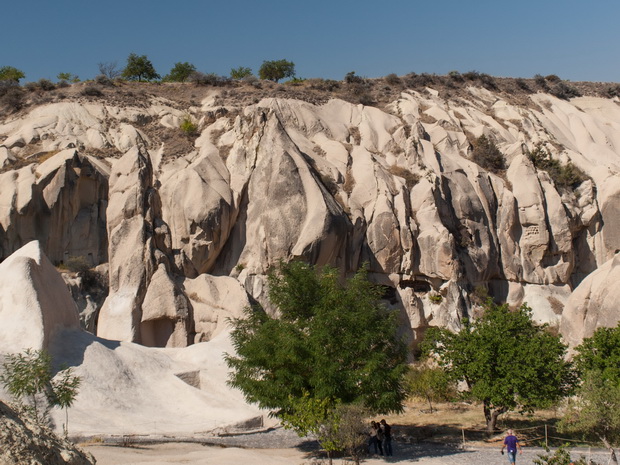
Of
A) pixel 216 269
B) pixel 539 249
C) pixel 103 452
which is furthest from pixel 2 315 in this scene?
pixel 539 249

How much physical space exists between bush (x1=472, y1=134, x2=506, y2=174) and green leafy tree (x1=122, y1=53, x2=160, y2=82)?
34029 mm

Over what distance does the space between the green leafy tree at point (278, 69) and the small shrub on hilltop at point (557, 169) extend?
28781 mm

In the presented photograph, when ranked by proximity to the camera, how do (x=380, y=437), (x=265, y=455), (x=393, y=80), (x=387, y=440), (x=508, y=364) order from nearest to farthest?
(x=265, y=455), (x=387, y=440), (x=380, y=437), (x=508, y=364), (x=393, y=80)

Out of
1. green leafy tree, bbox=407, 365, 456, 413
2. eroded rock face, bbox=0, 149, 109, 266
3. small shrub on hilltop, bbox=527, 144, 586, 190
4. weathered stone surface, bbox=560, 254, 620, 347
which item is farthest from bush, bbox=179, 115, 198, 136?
weathered stone surface, bbox=560, 254, 620, 347

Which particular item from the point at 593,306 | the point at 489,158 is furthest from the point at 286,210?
the point at 489,158

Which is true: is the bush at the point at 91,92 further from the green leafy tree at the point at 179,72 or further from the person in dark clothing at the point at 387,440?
the person in dark clothing at the point at 387,440

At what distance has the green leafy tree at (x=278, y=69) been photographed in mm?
64500

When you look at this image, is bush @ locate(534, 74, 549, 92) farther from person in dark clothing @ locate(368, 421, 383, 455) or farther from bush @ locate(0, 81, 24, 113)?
person in dark clothing @ locate(368, 421, 383, 455)

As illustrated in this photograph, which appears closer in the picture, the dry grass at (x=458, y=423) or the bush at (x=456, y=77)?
the dry grass at (x=458, y=423)

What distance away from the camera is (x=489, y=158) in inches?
1629

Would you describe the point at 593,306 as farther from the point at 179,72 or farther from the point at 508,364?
the point at 179,72

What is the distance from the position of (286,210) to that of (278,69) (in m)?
36.3

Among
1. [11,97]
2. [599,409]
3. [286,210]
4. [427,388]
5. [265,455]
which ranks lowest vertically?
[265,455]

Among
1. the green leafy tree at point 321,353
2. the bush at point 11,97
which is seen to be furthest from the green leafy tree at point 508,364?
the bush at point 11,97
